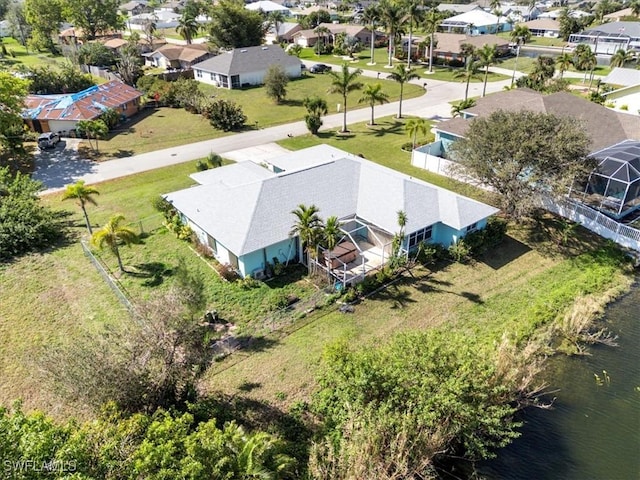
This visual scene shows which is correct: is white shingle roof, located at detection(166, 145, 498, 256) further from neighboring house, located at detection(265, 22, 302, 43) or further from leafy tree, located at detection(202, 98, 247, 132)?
neighboring house, located at detection(265, 22, 302, 43)

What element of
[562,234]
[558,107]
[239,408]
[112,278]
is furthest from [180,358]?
[558,107]

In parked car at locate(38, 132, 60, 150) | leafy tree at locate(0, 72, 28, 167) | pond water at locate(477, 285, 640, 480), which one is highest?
leafy tree at locate(0, 72, 28, 167)

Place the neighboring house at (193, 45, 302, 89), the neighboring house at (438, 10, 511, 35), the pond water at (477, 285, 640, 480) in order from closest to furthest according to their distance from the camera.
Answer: the pond water at (477, 285, 640, 480), the neighboring house at (193, 45, 302, 89), the neighboring house at (438, 10, 511, 35)

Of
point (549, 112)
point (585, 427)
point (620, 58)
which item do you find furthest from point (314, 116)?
point (620, 58)

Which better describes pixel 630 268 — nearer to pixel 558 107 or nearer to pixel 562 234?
pixel 562 234

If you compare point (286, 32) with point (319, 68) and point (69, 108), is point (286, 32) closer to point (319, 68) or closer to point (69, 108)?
point (319, 68)

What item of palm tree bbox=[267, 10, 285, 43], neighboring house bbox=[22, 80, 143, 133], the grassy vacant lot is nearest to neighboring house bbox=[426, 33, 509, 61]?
the grassy vacant lot

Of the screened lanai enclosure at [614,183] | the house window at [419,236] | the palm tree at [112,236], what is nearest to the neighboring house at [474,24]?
the screened lanai enclosure at [614,183]
